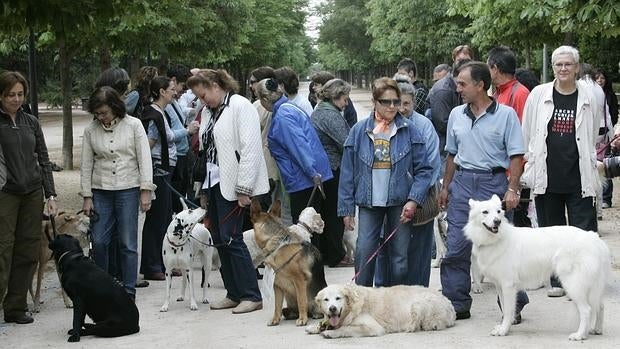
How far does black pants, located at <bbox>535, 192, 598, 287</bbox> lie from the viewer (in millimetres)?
8188

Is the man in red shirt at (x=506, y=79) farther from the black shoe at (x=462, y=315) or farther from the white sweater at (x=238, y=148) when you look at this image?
the white sweater at (x=238, y=148)

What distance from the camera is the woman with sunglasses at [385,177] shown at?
7629 millimetres

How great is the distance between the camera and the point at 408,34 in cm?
4228

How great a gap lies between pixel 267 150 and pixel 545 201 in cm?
353

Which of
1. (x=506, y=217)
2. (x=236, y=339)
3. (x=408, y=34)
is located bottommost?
(x=236, y=339)

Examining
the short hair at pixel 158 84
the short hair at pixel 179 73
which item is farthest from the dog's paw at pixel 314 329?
the short hair at pixel 179 73

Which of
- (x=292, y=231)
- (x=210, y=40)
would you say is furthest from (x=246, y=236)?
(x=210, y=40)

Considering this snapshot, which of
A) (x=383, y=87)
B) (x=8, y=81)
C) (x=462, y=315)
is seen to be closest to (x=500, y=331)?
(x=462, y=315)

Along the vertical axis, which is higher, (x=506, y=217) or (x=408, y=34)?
(x=408, y=34)

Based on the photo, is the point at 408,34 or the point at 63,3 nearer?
the point at 63,3

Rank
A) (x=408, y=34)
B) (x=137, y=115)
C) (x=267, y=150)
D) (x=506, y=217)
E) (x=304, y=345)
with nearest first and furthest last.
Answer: (x=304, y=345) → (x=506, y=217) → (x=137, y=115) → (x=267, y=150) → (x=408, y=34)

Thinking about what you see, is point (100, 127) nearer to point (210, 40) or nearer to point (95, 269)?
point (95, 269)

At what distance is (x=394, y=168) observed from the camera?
7633 mm

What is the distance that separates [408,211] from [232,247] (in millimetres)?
1828
